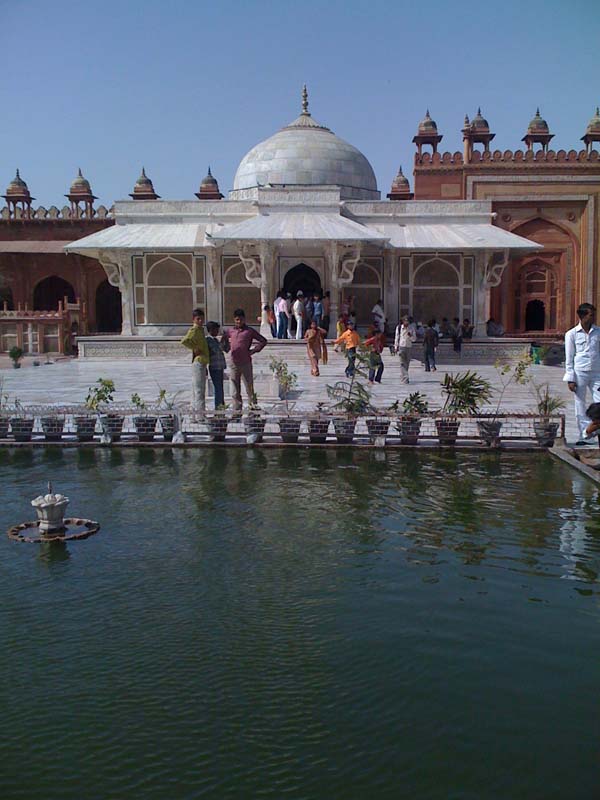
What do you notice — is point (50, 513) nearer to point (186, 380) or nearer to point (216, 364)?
point (216, 364)

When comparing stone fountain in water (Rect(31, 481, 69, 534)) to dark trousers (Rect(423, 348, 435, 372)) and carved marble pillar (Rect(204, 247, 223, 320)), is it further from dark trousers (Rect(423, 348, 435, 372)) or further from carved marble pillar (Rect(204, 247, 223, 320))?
carved marble pillar (Rect(204, 247, 223, 320))

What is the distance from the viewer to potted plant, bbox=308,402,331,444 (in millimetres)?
8570

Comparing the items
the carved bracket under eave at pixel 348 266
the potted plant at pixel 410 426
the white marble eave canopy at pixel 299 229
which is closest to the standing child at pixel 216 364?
the potted plant at pixel 410 426

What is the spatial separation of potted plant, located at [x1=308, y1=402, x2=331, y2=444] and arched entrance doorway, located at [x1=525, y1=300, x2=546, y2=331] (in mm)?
21669

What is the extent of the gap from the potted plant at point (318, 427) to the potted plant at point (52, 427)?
269 centimetres

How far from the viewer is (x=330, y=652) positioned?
3.72 m

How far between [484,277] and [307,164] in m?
7.02

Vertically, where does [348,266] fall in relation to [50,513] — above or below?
above

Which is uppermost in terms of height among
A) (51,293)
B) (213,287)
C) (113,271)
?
(51,293)

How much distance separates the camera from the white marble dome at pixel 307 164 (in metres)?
24.9

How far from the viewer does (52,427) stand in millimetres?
8750

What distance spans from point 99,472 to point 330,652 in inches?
169

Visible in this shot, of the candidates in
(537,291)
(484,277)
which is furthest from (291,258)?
(537,291)

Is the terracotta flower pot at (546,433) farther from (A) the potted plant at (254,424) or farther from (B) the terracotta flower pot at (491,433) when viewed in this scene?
(A) the potted plant at (254,424)
